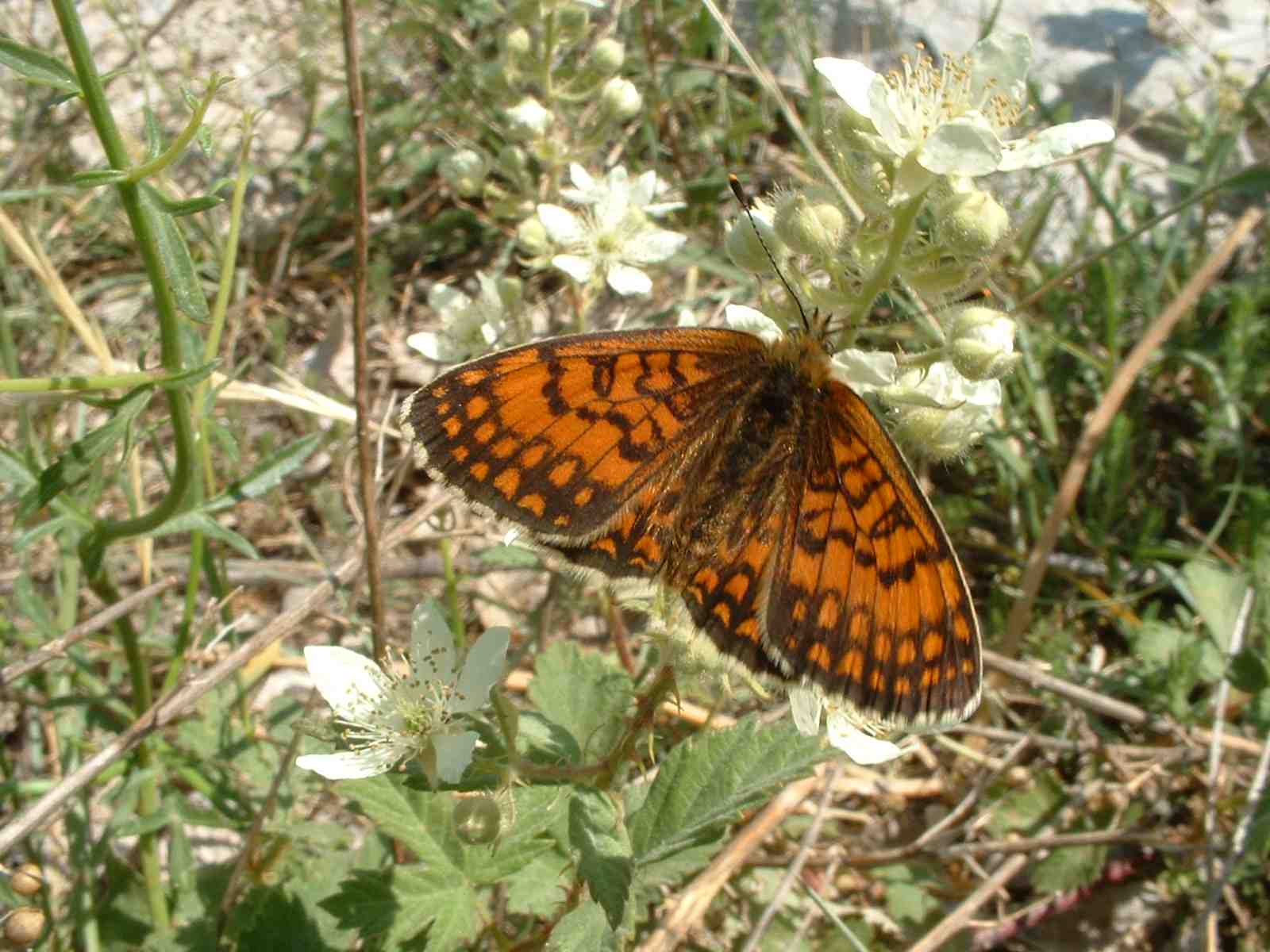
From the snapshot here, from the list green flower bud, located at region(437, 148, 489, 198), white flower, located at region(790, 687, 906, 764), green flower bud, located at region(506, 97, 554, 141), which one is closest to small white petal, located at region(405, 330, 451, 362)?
green flower bud, located at region(437, 148, 489, 198)

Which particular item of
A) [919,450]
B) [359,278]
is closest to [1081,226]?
[919,450]

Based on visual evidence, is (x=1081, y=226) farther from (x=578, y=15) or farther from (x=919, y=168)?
(x=919, y=168)

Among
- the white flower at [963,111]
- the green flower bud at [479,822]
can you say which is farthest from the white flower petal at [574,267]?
the green flower bud at [479,822]

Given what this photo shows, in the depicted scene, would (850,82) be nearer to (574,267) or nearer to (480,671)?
(574,267)

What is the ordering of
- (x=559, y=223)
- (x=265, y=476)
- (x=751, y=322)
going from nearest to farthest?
(x=751, y=322)
(x=265, y=476)
(x=559, y=223)

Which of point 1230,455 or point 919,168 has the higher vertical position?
point 919,168

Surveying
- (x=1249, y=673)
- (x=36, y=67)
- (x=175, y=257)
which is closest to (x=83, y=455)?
(x=175, y=257)
